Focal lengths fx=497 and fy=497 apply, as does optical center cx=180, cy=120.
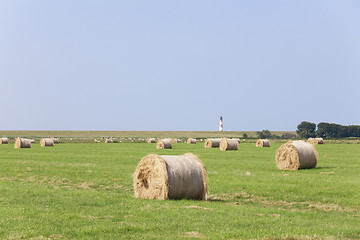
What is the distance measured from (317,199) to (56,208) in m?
10.3

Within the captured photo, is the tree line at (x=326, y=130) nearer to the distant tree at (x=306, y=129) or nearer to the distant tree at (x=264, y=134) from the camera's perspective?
the distant tree at (x=306, y=129)

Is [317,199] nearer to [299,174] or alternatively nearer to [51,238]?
[299,174]

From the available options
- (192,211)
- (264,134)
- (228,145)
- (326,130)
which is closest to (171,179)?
(192,211)

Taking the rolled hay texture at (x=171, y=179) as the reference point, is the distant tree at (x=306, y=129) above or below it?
above

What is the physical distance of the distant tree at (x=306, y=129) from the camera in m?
181

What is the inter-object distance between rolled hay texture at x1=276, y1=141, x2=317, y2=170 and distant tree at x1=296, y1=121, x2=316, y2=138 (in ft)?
495

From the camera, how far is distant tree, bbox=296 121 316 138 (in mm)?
180950

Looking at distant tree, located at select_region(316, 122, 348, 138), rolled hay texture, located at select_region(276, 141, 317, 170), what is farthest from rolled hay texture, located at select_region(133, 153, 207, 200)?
distant tree, located at select_region(316, 122, 348, 138)

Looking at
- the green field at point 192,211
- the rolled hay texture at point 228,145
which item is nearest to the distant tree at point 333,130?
the rolled hay texture at point 228,145

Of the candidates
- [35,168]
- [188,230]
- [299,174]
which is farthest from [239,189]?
[35,168]

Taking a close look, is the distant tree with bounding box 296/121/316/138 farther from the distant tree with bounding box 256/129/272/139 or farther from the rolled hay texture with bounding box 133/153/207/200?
the rolled hay texture with bounding box 133/153/207/200

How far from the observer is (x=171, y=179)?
59.8 ft

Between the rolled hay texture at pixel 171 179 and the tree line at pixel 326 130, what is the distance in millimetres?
165297

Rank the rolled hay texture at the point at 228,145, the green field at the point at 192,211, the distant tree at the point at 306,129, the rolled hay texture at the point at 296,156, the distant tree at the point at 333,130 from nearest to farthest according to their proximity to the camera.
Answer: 1. the green field at the point at 192,211
2. the rolled hay texture at the point at 296,156
3. the rolled hay texture at the point at 228,145
4. the distant tree at the point at 333,130
5. the distant tree at the point at 306,129
